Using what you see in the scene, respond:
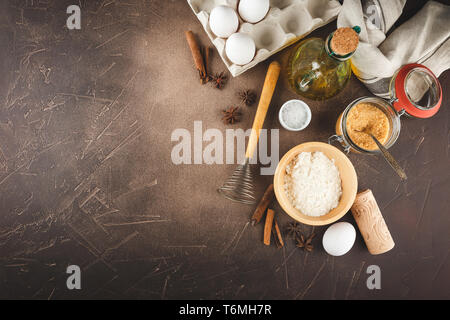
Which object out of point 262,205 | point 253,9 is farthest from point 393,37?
point 262,205

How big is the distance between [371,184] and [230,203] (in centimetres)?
45

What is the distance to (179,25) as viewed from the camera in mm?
938

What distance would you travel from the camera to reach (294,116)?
88 cm

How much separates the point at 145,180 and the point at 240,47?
48 centimetres

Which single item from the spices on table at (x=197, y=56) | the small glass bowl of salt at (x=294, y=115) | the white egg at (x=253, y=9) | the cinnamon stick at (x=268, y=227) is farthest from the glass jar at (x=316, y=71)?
the cinnamon stick at (x=268, y=227)

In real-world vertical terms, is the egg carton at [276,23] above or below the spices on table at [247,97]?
Answer: above

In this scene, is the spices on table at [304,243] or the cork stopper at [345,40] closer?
the cork stopper at [345,40]

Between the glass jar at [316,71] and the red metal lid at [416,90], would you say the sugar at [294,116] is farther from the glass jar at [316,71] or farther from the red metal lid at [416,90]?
the red metal lid at [416,90]


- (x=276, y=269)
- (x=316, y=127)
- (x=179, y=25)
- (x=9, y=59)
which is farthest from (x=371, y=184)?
(x=9, y=59)

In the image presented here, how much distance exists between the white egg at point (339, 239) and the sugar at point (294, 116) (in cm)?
32

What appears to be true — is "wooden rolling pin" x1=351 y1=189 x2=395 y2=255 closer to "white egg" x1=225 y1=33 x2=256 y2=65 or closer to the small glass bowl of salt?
the small glass bowl of salt

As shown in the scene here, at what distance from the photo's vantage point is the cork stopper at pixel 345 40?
688 mm

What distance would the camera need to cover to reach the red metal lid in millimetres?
811
